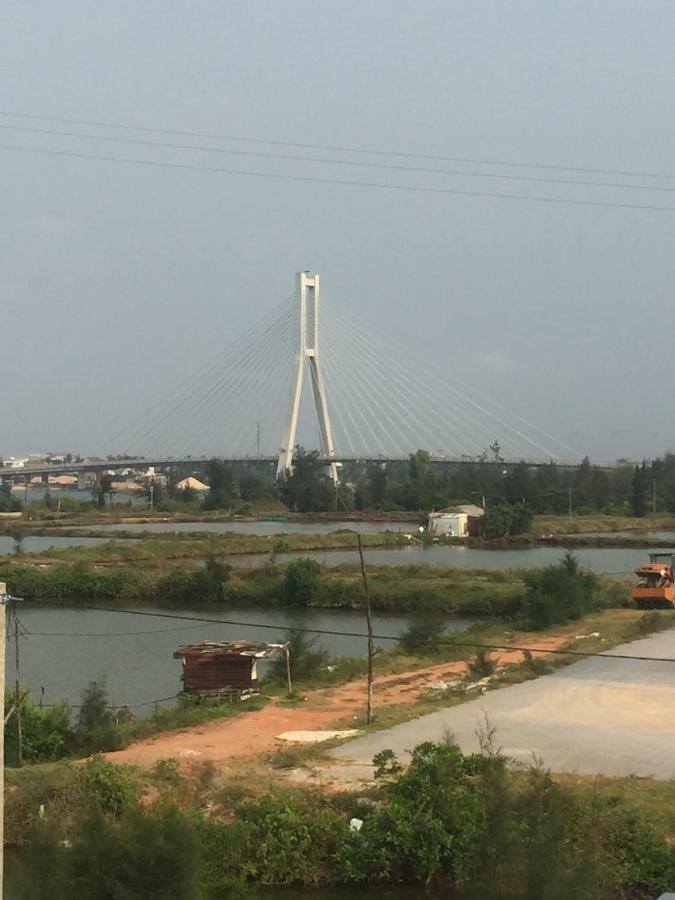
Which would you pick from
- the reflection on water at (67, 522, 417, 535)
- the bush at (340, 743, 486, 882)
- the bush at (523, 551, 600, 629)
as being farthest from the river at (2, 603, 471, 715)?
the reflection on water at (67, 522, 417, 535)

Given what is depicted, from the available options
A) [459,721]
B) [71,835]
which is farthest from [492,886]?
[459,721]

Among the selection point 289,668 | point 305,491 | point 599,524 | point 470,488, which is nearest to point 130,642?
point 289,668

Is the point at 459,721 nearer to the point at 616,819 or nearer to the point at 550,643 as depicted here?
the point at 616,819

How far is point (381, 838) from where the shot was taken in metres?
4.68

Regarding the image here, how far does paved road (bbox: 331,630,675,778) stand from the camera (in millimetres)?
5902

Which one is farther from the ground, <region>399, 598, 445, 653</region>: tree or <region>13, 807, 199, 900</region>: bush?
<region>13, 807, 199, 900</region>: bush

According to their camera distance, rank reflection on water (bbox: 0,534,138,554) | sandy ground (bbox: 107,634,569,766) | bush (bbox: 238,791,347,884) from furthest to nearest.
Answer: reflection on water (bbox: 0,534,138,554), sandy ground (bbox: 107,634,569,766), bush (bbox: 238,791,347,884)

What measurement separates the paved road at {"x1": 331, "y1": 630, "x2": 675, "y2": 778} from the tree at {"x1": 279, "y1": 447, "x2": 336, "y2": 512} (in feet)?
97.1

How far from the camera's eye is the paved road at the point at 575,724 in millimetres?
5902

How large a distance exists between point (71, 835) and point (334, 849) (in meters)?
1.27

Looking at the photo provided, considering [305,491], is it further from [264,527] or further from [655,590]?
[655,590]

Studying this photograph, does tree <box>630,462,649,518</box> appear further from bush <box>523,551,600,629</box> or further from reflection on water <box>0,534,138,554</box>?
bush <box>523,551,600,629</box>

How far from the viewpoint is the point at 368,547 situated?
24.9 metres

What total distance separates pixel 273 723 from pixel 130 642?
4.99 meters
